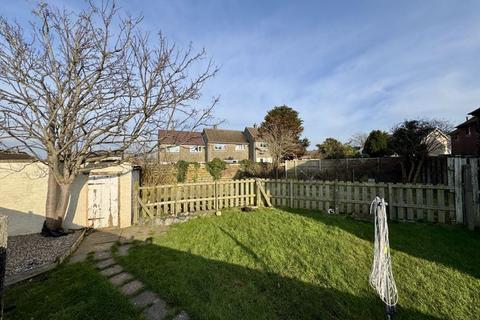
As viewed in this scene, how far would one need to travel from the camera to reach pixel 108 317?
318cm

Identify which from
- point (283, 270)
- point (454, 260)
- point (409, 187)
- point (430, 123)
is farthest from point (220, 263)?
point (430, 123)

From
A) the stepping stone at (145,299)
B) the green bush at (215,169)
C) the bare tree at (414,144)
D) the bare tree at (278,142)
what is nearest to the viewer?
the stepping stone at (145,299)

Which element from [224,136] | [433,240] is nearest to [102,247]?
[433,240]

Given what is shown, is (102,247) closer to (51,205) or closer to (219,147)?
(51,205)

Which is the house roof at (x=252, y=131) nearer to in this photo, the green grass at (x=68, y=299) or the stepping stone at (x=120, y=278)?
the stepping stone at (x=120, y=278)

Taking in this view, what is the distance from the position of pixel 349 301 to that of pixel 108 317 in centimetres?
331

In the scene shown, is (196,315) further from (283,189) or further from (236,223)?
(283,189)

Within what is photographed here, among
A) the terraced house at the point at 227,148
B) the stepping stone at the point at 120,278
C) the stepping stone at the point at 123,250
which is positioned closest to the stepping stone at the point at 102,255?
the stepping stone at the point at 123,250

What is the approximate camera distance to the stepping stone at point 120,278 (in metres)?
4.16

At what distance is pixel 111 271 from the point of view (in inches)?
182

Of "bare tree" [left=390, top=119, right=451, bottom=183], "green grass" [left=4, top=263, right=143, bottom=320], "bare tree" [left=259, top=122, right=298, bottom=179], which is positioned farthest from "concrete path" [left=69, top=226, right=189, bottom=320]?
"bare tree" [left=259, top=122, right=298, bottom=179]

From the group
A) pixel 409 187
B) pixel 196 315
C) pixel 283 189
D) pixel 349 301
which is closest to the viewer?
pixel 196 315

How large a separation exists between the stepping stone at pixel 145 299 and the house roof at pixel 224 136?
34.3 m

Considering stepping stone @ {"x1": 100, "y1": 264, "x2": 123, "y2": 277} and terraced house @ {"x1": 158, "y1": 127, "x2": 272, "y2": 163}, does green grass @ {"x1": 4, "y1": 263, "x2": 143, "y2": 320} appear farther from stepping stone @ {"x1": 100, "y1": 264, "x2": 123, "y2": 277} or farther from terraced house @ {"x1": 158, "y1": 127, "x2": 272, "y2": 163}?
terraced house @ {"x1": 158, "y1": 127, "x2": 272, "y2": 163}
